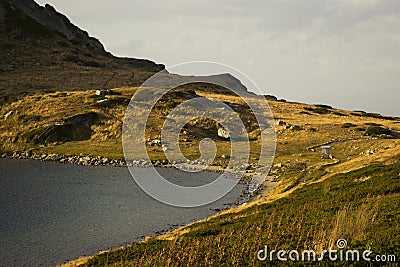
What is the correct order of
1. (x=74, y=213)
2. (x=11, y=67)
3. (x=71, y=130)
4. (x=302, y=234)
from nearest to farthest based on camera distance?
(x=302, y=234) → (x=74, y=213) → (x=71, y=130) → (x=11, y=67)

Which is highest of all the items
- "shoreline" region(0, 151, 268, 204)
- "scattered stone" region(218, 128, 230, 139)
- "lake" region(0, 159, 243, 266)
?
"scattered stone" region(218, 128, 230, 139)

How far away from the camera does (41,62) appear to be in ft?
519

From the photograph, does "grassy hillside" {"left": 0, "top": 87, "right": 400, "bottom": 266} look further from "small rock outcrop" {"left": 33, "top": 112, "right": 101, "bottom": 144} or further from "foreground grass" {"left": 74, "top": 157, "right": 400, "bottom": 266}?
"small rock outcrop" {"left": 33, "top": 112, "right": 101, "bottom": 144}

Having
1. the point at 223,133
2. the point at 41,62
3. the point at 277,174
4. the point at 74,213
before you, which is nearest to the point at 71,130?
the point at 223,133

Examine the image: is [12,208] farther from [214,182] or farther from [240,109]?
[240,109]

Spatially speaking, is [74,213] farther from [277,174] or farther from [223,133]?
[223,133]

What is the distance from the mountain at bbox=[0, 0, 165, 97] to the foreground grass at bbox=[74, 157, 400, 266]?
101 m

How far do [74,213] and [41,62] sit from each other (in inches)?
5042

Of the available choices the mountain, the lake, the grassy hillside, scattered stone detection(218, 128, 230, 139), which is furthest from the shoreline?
the mountain

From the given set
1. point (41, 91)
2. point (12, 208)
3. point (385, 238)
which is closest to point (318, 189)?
point (385, 238)

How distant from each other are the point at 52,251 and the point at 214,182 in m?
35.6

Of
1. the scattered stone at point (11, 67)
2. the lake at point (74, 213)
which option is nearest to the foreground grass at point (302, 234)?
the lake at point (74, 213)

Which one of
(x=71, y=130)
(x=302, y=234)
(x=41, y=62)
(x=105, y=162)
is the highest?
(x=41, y=62)

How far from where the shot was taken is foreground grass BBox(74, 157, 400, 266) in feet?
61.0
